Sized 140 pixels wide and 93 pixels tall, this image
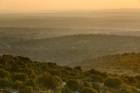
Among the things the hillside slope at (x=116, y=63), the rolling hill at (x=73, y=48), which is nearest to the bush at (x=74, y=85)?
the hillside slope at (x=116, y=63)

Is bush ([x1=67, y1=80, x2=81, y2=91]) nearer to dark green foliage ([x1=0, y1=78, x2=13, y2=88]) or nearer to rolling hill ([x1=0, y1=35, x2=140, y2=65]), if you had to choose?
dark green foliage ([x1=0, y1=78, x2=13, y2=88])

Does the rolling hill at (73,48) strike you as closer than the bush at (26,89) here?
No

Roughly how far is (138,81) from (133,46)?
112 ft

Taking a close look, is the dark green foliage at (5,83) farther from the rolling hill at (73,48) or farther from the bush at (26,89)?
the rolling hill at (73,48)

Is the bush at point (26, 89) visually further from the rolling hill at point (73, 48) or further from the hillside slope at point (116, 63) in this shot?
the rolling hill at point (73, 48)

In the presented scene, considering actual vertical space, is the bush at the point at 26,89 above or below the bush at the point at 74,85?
above

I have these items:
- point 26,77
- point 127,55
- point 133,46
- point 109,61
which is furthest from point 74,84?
point 133,46

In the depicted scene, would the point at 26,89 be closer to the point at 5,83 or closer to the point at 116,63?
the point at 5,83

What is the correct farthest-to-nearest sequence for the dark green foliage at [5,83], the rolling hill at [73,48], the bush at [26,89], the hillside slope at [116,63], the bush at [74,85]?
the rolling hill at [73,48] → the hillside slope at [116,63] → the bush at [74,85] → the dark green foliage at [5,83] → the bush at [26,89]

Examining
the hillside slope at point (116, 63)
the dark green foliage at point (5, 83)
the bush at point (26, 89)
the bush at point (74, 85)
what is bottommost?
the hillside slope at point (116, 63)

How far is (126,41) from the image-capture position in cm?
5934

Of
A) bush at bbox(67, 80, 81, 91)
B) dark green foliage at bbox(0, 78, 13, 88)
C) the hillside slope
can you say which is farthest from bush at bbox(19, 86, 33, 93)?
the hillside slope

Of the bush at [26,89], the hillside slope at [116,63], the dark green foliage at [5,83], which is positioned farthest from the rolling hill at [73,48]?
the bush at [26,89]

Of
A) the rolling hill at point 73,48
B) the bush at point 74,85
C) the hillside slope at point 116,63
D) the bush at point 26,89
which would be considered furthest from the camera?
the rolling hill at point 73,48
